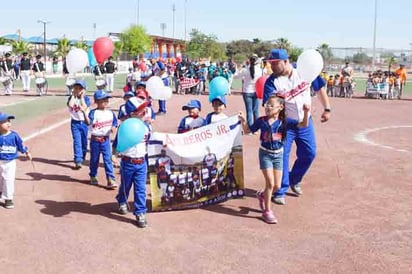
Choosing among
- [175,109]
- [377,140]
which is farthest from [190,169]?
[175,109]

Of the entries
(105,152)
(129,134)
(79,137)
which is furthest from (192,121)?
(79,137)

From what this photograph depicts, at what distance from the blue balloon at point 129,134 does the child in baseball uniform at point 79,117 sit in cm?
260

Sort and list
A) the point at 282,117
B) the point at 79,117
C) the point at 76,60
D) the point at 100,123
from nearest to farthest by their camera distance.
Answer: the point at 282,117 < the point at 100,123 < the point at 79,117 < the point at 76,60

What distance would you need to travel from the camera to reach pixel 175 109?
17.2 meters

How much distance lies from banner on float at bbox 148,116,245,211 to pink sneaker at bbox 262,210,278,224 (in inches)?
30.9

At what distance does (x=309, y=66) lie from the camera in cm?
624

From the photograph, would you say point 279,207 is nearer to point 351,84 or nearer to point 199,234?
point 199,234

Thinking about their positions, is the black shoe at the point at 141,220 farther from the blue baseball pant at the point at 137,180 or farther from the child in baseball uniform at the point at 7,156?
the child in baseball uniform at the point at 7,156

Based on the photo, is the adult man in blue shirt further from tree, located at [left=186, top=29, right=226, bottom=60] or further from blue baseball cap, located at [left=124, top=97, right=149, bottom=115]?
tree, located at [left=186, top=29, right=226, bottom=60]

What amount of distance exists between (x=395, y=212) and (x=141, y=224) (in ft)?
10.1

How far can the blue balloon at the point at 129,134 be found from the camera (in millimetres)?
5219

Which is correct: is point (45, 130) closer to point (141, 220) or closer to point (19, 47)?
point (141, 220)

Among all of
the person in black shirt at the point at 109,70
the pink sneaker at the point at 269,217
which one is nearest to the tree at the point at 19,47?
the person in black shirt at the point at 109,70

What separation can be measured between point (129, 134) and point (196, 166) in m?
1.25
